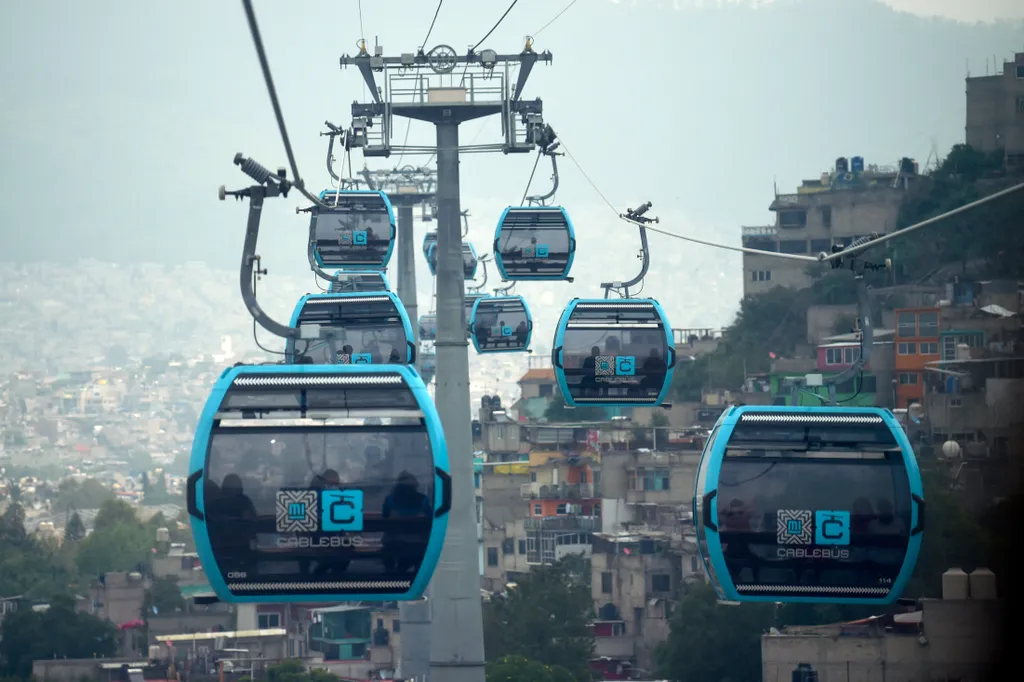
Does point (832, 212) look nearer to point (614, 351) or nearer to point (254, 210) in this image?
point (614, 351)

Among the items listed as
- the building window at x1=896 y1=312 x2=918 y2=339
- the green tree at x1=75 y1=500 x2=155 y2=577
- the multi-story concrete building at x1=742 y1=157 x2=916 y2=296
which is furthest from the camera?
the green tree at x1=75 y1=500 x2=155 y2=577

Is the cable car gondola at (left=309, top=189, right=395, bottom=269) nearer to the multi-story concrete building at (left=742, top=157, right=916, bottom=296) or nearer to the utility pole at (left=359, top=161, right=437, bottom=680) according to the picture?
the utility pole at (left=359, top=161, right=437, bottom=680)

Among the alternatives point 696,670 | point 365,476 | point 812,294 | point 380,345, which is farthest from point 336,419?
point 812,294

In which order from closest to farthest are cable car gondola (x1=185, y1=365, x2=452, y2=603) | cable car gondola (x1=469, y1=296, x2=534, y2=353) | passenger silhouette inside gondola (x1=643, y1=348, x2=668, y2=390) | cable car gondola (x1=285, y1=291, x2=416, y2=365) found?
cable car gondola (x1=185, y1=365, x2=452, y2=603), passenger silhouette inside gondola (x1=643, y1=348, x2=668, y2=390), cable car gondola (x1=285, y1=291, x2=416, y2=365), cable car gondola (x1=469, y1=296, x2=534, y2=353)

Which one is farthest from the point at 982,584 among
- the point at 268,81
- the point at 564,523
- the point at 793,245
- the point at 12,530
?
the point at 12,530

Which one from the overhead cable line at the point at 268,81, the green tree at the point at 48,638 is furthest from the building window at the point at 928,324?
the overhead cable line at the point at 268,81

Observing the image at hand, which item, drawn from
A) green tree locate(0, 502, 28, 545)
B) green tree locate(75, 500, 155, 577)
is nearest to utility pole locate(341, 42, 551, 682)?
green tree locate(75, 500, 155, 577)

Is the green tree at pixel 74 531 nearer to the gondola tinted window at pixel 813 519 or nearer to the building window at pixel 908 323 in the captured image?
the building window at pixel 908 323

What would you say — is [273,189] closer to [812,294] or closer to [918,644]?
[918,644]
